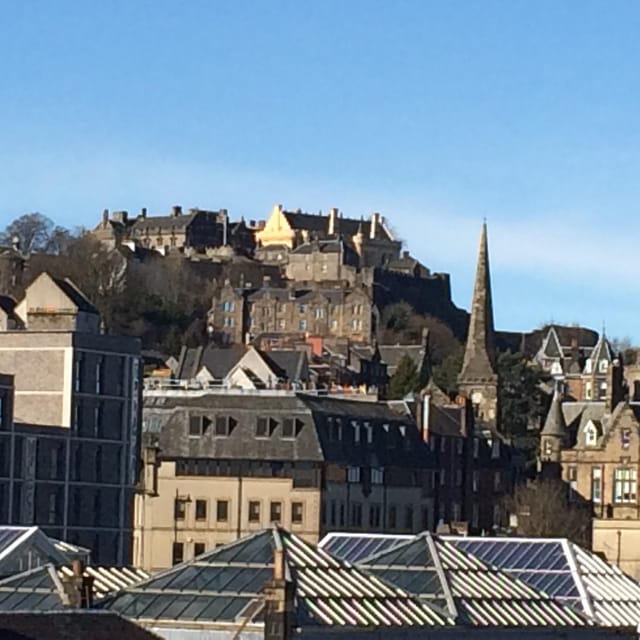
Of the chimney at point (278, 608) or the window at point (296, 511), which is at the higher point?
the chimney at point (278, 608)

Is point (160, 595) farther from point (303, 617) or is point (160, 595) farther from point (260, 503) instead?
point (260, 503)

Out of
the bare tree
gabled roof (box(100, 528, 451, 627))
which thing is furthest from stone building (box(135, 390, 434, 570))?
gabled roof (box(100, 528, 451, 627))

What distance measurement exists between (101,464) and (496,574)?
62.2 metres

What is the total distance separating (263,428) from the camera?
15325 cm

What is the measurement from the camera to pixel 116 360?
142 meters

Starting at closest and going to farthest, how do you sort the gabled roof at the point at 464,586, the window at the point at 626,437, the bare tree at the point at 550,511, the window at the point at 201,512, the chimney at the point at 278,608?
the chimney at the point at 278,608 → the gabled roof at the point at 464,586 → the window at the point at 201,512 → the bare tree at the point at 550,511 → the window at the point at 626,437

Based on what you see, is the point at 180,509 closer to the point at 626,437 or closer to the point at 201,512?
the point at 201,512

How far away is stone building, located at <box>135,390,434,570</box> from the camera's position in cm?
15125

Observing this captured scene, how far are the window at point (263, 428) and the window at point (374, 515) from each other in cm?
900

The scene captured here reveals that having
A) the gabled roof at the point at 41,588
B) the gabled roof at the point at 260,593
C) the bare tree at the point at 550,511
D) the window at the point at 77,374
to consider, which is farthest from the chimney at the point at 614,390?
the gabled roof at the point at 260,593

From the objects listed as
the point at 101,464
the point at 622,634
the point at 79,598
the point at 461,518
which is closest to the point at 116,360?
the point at 101,464

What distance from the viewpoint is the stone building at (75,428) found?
443 ft

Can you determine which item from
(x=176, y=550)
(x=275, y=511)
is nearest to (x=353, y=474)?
(x=275, y=511)

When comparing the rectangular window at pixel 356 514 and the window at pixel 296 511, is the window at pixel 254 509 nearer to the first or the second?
the window at pixel 296 511
